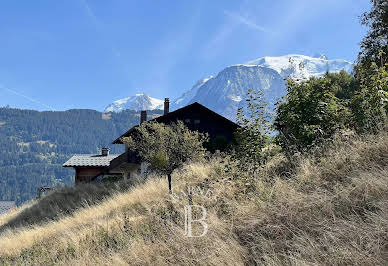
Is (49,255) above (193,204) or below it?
below

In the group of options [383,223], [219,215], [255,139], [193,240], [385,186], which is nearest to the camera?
[383,223]

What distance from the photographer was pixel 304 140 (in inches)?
324

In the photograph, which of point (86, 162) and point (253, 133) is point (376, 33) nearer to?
point (253, 133)

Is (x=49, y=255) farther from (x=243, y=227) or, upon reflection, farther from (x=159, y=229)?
(x=243, y=227)

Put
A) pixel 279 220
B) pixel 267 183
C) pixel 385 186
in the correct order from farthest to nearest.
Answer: pixel 267 183 < pixel 279 220 < pixel 385 186

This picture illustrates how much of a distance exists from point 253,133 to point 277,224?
179 inches

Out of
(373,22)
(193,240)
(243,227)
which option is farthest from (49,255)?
(373,22)

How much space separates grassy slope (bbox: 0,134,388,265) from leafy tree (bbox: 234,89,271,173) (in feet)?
2.04

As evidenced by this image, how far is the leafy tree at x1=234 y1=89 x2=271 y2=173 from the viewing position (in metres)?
8.98

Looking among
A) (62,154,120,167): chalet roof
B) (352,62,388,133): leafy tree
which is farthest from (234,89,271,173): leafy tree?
(62,154,120,167): chalet roof

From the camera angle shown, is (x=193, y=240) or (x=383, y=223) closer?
(x=383, y=223)

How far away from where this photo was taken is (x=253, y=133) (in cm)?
935

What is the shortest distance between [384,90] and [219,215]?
4950 mm

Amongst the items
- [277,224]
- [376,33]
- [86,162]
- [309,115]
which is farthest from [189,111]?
[277,224]
